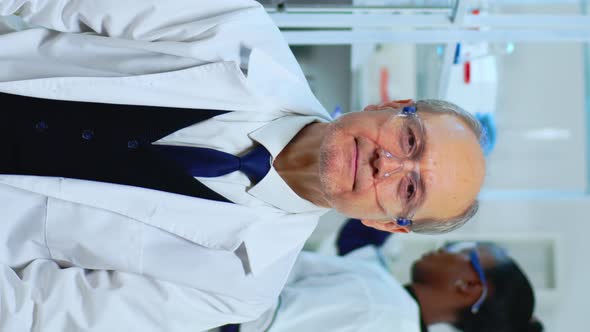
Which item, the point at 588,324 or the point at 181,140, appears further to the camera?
the point at 588,324

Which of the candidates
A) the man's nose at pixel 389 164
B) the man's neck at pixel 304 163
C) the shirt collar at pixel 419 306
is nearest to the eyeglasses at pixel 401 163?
the man's nose at pixel 389 164

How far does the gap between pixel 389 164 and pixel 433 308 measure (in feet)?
3.26

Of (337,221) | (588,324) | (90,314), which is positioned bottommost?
(588,324)

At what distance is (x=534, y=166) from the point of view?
280 centimetres

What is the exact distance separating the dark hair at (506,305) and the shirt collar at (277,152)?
1.01 meters

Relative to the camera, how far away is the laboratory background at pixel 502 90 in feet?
5.54

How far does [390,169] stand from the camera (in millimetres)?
1378

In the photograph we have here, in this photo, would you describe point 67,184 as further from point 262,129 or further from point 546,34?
point 546,34

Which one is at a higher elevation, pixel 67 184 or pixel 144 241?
pixel 67 184

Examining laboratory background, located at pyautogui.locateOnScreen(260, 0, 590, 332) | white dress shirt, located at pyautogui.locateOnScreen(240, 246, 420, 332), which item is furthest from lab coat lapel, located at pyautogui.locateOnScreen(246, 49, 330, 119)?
white dress shirt, located at pyautogui.locateOnScreen(240, 246, 420, 332)

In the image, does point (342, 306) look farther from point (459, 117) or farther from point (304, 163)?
point (459, 117)

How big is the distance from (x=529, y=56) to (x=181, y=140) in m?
2.04

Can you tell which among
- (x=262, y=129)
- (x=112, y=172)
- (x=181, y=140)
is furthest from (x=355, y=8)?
(x=112, y=172)

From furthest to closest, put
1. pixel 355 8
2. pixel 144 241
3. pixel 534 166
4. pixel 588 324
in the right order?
pixel 534 166 < pixel 588 324 < pixel 355 8 < pixel 144 241
